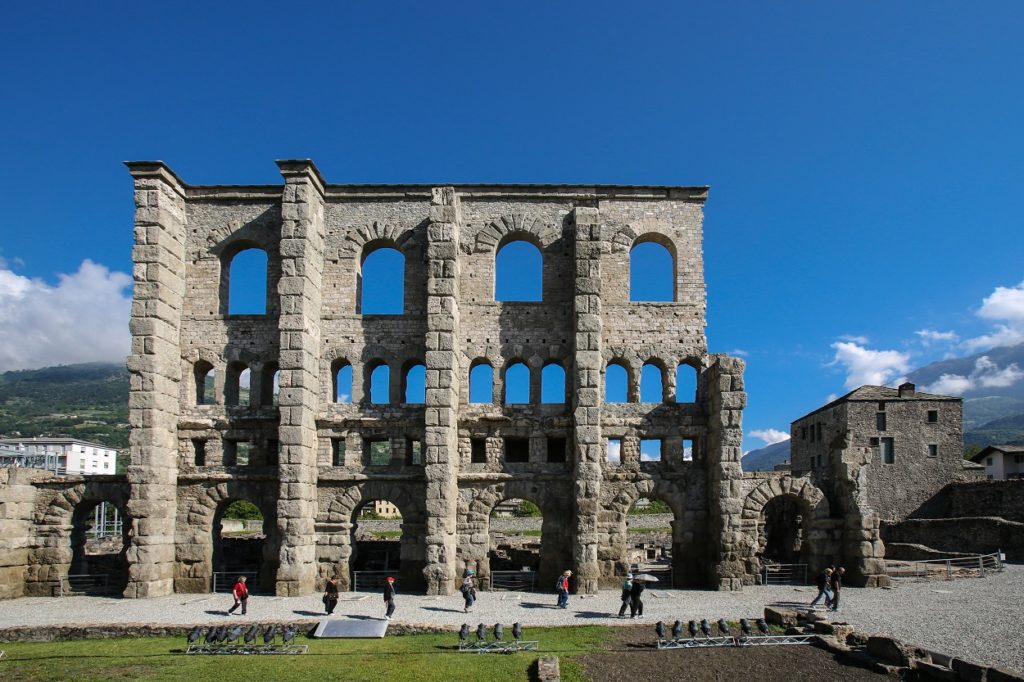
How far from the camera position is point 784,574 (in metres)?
24.8

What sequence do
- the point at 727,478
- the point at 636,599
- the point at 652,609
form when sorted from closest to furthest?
the point at 636,599 → the point at 652,609 → the point at 727,478

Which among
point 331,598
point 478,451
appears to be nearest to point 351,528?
point 478,451

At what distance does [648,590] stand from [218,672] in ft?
44.9

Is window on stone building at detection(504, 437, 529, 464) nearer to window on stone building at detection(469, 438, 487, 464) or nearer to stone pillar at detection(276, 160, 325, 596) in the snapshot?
window on stone building at detection(469, 438, 487, 464)

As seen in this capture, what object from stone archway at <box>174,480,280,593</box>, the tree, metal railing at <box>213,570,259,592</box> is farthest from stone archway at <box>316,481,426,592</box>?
the tree

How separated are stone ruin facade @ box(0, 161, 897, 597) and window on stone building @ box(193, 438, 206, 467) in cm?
5

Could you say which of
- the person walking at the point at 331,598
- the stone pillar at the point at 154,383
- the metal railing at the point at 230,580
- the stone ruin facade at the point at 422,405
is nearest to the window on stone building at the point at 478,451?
the stone ruin facade at the point at 422,405

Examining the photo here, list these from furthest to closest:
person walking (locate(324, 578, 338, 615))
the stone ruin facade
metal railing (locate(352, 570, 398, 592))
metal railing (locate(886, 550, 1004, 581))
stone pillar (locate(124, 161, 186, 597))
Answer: metal railing (locate(886, 550, 1004, 581))
metal railing (locate(352, 570, 398, 592))
the stone ruin facade
stone pillar (locate(124, 161, 186, 597))
person walking (locate(324, 578, 338, 615))

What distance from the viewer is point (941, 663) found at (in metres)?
13.8

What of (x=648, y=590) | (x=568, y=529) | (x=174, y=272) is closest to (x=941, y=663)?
(x=648, y=590)

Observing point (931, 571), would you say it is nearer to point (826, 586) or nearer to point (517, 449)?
point (826, 586)

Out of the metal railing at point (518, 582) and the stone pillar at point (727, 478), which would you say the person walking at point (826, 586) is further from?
the metal railing at point (518, 582)

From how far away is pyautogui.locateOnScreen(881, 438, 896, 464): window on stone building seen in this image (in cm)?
4672

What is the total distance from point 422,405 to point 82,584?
504 inches
